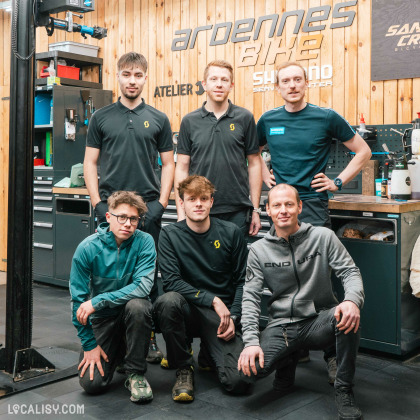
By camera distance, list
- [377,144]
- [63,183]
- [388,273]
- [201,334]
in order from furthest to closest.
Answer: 1. [63,183]
2. [377,144]
3. [388,273]
4. [201,334]

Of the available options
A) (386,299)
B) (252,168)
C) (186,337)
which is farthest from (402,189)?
(186,337)

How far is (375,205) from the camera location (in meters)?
3.11

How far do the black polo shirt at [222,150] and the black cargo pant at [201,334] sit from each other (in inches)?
22.0

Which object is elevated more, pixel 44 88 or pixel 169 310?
pixel 44 88

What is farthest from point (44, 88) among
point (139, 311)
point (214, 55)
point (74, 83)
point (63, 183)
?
point (139, 311)


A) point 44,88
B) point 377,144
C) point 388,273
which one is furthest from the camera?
point 44,88

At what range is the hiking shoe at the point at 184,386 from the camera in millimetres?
2475

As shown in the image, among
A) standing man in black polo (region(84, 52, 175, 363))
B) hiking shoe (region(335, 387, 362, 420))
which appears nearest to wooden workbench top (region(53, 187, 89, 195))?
standing man in black polo (region(84, 52, 175, 363))

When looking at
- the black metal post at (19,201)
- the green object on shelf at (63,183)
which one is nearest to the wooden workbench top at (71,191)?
the green object on shelf at (63,183)

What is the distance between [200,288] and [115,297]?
0.42m

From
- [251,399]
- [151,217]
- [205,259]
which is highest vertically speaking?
[151,217]

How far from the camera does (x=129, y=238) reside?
2707 millimetres

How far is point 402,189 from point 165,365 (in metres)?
1.63

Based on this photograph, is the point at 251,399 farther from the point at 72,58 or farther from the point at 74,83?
the point at 72,58
